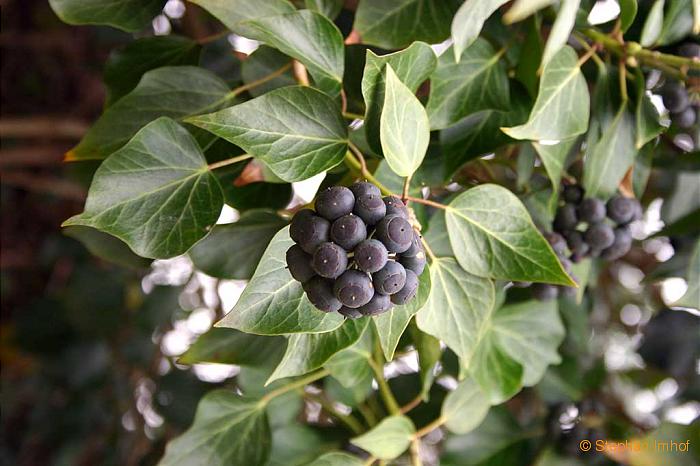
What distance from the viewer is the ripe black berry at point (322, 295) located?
48 centimetres

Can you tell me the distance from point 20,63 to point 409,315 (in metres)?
1.55

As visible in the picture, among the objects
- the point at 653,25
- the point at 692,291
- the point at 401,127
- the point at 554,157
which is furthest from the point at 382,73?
the point at 692,291

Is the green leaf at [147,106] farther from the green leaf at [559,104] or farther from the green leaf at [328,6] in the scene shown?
the green leaf at [559,104]

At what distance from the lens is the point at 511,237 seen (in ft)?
1.97

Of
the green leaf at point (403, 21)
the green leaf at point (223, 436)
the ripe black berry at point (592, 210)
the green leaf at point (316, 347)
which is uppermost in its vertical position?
the green leaf at point (403, 21)

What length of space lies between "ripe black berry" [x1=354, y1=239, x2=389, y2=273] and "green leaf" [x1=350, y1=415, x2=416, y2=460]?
1.02 ft

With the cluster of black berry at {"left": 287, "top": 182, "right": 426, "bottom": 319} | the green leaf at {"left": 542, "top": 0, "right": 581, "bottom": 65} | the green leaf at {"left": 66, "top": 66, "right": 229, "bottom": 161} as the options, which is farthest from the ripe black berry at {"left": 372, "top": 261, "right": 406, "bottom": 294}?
the green leaf at {"left": 66, "top": 66, "right": 229, "bottom": 161}

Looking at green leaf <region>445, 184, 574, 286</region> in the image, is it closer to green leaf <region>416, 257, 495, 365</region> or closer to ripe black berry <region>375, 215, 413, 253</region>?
green leaf <region>416, 257, 495, 365</region>

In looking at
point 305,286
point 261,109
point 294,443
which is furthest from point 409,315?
point 294,443

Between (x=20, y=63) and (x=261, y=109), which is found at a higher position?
(x=261, y=109)

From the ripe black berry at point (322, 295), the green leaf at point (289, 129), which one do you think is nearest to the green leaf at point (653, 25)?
the green leaf at point (289, 129)

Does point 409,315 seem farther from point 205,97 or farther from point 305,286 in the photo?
point 205,97

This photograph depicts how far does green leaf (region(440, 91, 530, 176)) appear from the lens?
0.69 meters

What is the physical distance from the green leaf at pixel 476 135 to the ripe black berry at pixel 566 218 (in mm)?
123
